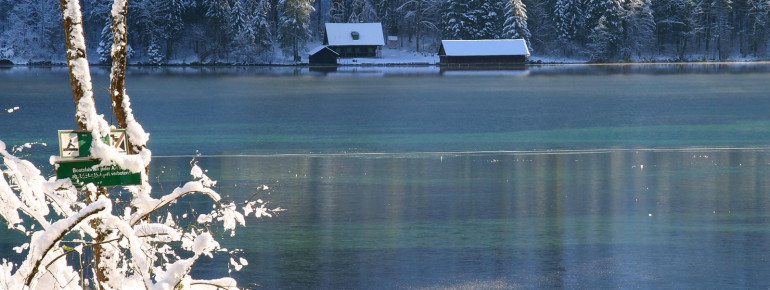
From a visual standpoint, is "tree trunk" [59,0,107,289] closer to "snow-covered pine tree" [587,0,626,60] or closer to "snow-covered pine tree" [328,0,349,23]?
"snow-covered pine tree" [587,0,626,60]

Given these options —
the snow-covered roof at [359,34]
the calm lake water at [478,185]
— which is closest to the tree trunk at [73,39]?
the calm lake water at [478,185]

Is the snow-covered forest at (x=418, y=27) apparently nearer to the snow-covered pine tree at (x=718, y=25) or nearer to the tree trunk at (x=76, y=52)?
the snow-covered pine tree at (x=718, y=25)

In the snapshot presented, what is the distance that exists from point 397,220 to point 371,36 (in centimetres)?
9802

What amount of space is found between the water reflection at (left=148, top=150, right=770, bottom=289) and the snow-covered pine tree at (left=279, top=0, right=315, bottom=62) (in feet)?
272

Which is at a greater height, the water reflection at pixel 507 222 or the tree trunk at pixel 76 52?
the tree trunk at pixel 76 52

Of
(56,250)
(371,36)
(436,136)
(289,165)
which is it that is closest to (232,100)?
(436,136)

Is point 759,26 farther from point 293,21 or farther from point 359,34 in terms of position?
point 293,21

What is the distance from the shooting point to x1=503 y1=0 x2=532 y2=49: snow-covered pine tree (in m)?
114

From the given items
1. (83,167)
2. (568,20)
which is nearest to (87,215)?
(83,167)

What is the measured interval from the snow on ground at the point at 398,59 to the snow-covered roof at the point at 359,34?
10.1 feet

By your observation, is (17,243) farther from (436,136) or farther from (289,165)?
(436,136)

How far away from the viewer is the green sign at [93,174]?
600 cm

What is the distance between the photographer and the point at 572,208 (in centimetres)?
1997

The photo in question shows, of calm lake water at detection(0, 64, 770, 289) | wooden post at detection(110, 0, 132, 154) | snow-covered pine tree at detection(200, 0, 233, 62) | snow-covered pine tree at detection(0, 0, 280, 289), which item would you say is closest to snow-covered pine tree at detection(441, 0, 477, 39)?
snow-covered pine tree at detection(200, 0, 233, 62)
